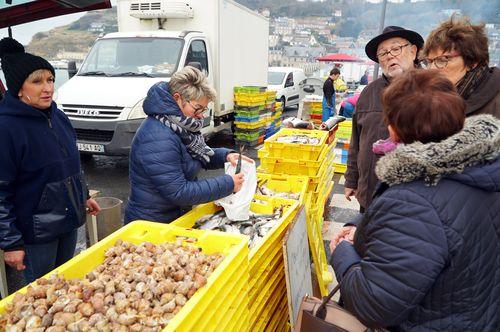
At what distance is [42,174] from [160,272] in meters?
1.19

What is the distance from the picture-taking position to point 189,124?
87.3 inches

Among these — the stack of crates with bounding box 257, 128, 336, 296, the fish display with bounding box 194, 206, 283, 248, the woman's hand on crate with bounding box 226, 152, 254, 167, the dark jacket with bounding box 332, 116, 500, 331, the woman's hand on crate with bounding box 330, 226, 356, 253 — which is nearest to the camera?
the dark jacket with bounding box 332, 116, 500, 331

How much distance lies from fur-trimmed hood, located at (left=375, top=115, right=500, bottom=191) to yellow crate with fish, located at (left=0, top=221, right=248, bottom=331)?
0.83 meters

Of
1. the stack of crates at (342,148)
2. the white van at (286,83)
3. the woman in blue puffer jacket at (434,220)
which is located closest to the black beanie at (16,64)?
the woman in blue puffer jacket at (434,220)

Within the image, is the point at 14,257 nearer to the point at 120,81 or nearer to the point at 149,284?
the point at 149,284

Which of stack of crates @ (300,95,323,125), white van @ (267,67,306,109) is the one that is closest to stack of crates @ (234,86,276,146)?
stack of crates @ (300,95,323,125)

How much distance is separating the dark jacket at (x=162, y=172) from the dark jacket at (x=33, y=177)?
451 millimetres

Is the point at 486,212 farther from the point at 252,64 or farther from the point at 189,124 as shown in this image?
the point at 252,64

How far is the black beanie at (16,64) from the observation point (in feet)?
7.18

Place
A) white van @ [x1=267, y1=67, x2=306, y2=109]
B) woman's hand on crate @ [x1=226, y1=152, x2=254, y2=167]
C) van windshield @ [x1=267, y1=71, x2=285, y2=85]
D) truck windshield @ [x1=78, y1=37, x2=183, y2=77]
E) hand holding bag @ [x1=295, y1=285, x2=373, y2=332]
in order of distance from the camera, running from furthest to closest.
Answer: van windshield @ [x1=267, y1=71, x2=285, y2=85]
white van @ [x1=267, y1=67, x2=306, y2=109]
truck windshield @ [x1=78, y1=37, x2=183, y2=77]
woman's hand on crate @ [x1=226, y1=152, x2=254, y2=167]
hand holding bag @ [x1=295, y1=285, x2=373, y2=332]

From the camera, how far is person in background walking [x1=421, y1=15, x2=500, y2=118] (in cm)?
235

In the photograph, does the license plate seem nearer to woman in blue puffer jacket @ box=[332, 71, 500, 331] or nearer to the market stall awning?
the market stall awning

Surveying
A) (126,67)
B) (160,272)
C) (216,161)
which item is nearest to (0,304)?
(160,272)

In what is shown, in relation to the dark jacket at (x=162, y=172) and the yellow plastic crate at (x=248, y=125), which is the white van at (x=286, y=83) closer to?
the yellow plastic crate at (x=248, y=125)
